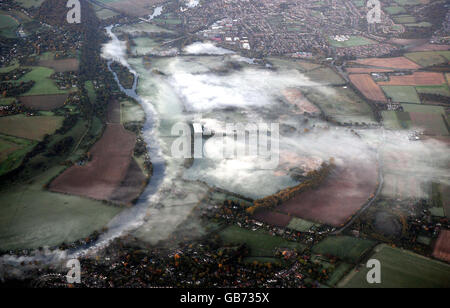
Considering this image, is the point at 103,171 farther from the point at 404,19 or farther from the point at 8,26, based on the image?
the point at 404,19

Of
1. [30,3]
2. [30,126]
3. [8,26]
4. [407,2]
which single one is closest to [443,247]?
[30,126]

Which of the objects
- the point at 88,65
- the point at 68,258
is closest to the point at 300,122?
the point at 68,258

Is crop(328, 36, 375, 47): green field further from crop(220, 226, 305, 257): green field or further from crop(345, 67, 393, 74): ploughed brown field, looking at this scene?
crop(220, 226, 305, 257): green field

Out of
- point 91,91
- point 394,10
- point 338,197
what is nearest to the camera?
point 338,197

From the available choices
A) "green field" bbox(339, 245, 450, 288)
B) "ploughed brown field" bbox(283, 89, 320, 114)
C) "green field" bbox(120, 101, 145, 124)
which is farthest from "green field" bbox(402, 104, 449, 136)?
"green field" bbox(120, 101, 145, 124)

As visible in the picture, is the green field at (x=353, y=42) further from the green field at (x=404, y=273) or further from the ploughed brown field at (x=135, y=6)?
the green field at (x=404, y=273)
